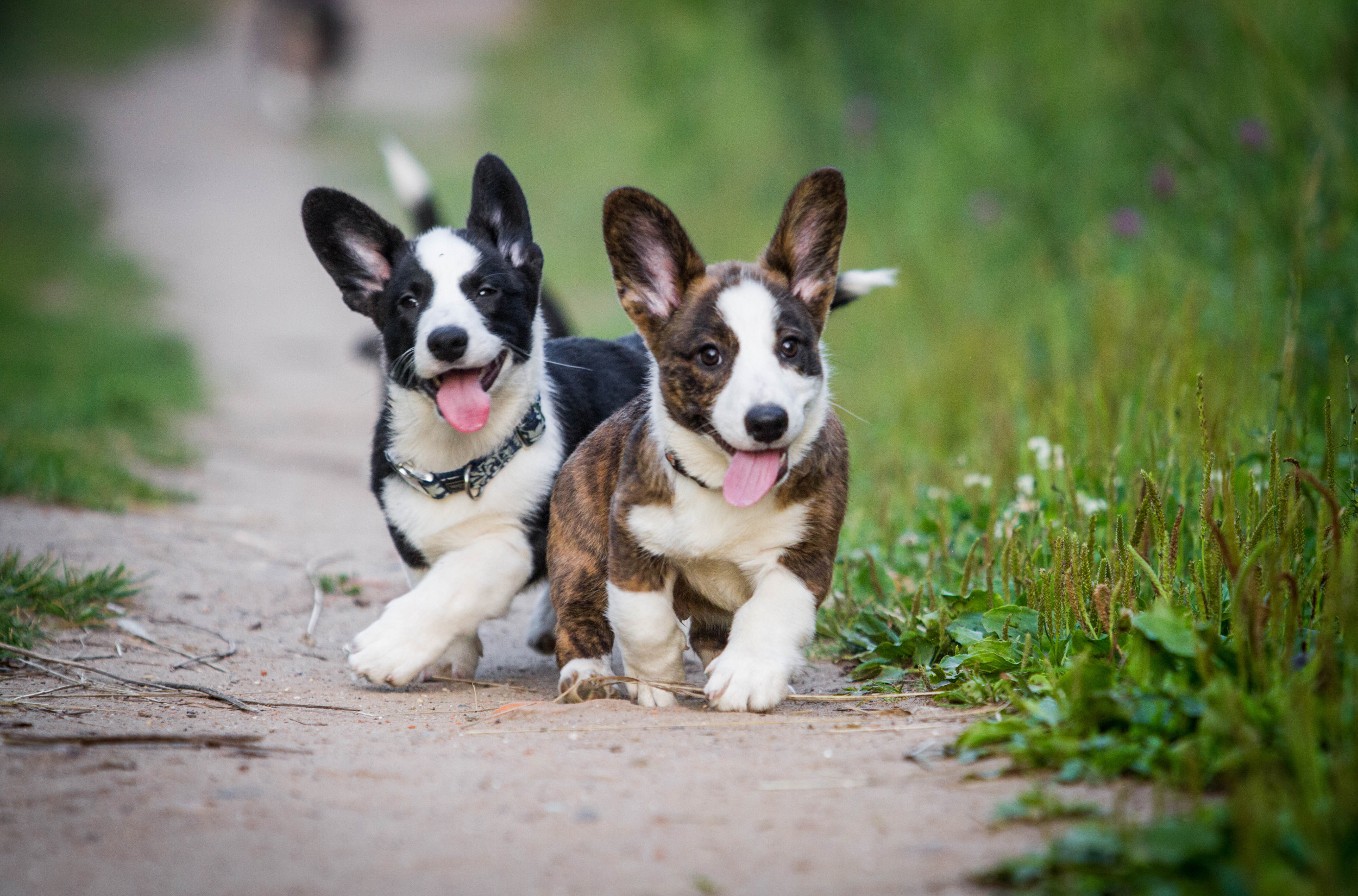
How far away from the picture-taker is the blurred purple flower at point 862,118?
10672mm

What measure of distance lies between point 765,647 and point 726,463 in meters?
0.49

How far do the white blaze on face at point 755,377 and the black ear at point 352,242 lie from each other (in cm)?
131

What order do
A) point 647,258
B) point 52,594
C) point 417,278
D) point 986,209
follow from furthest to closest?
point 986,209, point 52,594, point 417,278, point 647,258

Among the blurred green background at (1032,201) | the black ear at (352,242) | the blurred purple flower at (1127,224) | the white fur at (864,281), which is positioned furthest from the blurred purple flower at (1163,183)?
the black ear at (352,242)

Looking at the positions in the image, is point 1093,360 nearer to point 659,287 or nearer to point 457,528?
point 659,287

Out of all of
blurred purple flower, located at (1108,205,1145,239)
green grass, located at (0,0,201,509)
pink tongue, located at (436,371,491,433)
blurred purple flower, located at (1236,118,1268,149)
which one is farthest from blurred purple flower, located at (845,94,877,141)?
pink tongue, located at (436,371,491,433)

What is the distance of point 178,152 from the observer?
60.0 ft

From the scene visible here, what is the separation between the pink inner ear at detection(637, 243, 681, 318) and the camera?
3443mm

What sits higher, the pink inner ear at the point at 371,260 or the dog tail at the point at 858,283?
the dog tail at the point at 858,283

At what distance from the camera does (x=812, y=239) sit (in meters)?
3.46

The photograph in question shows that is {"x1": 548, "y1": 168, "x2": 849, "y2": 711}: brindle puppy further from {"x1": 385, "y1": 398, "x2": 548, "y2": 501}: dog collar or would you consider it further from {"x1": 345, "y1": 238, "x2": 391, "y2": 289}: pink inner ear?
{"x1": 345, "y1": 238, "x2": 391, "y2": 289}: pink inner ear

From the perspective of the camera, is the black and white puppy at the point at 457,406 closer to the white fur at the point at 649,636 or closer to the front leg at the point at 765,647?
the white fur at the point at 649,636

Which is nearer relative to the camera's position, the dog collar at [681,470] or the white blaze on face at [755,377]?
the white blaze on face at [755,377]

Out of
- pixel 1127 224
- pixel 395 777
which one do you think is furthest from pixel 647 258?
pixel 1127 224
